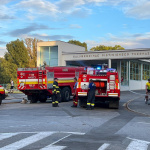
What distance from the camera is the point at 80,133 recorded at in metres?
8.56

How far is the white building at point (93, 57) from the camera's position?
3698 centimetres

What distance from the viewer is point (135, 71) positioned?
48938 millimetres

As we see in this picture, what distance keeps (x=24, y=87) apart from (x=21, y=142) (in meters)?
13.3

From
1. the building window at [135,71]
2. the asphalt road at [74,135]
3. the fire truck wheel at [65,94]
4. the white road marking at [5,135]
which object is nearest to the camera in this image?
the asphalt road at [74,135]

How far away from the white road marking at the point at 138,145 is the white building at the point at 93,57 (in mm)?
29164

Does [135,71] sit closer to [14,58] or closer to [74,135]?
[14,58]

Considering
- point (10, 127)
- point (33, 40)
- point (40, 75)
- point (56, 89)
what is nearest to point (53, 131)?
point (10, 127)

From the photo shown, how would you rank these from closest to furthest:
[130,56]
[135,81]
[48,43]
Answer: [130,56] < [48,43] < [135,81]

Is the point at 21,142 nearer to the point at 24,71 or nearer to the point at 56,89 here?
the point at 56,89

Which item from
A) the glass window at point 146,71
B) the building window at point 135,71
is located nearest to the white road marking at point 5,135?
the building window at point 135,71

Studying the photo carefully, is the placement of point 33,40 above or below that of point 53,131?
above

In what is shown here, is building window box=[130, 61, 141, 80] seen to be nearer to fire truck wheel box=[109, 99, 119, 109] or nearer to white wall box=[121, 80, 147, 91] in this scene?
white wall box=[121, 80, 147, 91]

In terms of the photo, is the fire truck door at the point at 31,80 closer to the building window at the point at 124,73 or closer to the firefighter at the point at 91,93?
the firefighter at the point at 91,93

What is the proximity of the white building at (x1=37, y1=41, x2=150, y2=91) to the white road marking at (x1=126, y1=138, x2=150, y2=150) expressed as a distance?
95.7 ft
